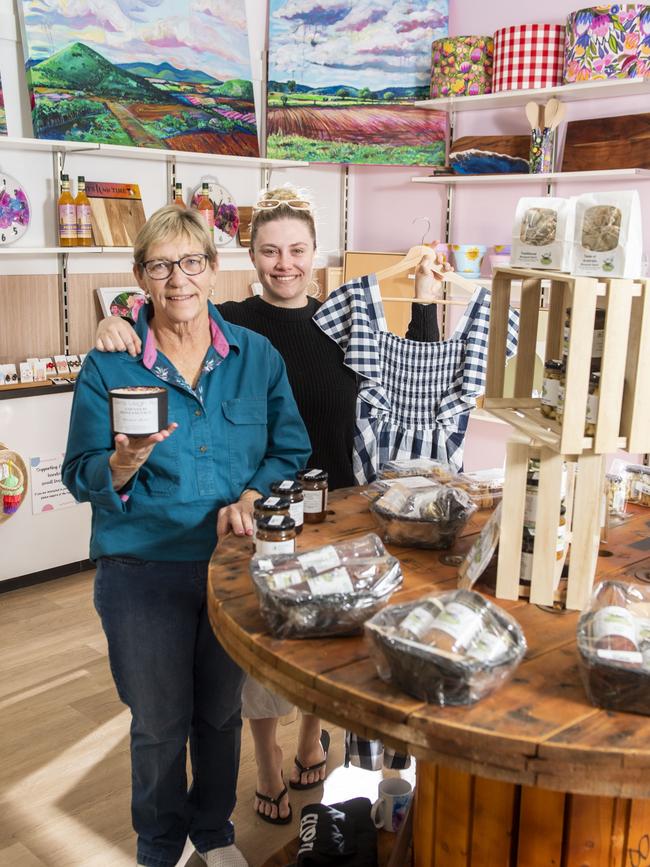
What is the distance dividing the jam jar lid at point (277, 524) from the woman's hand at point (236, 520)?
0.66ft

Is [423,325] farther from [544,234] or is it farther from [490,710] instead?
[490,710]

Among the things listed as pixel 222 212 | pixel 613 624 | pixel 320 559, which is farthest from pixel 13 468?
pixel 613 624

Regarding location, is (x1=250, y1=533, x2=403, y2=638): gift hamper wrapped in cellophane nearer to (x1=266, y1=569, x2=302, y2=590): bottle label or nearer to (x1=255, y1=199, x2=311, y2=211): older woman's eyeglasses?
(x1=266, y1=569, x2=302, y2=590): bottle label

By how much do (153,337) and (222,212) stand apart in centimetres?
290

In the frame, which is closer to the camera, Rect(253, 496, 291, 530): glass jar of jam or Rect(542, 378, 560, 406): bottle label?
Rect(542, 378, 560, 406): bottle label

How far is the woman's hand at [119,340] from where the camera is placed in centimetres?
191

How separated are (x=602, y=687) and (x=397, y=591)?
0.44 m

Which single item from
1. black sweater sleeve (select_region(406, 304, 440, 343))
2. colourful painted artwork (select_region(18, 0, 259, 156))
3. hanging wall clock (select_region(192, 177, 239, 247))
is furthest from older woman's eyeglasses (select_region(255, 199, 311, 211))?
hanging wall clock (select_region(192, 177, 239, 247))

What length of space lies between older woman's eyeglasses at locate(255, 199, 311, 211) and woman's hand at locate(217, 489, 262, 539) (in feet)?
3.03

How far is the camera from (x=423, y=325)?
253 centimetres

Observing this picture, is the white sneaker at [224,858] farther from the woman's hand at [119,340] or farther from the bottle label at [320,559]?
the woman's hand at [119,340]

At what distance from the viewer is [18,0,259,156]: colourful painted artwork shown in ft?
12.7

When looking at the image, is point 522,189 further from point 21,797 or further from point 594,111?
point 21,797

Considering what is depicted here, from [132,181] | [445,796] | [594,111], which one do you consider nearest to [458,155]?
[594,111]
